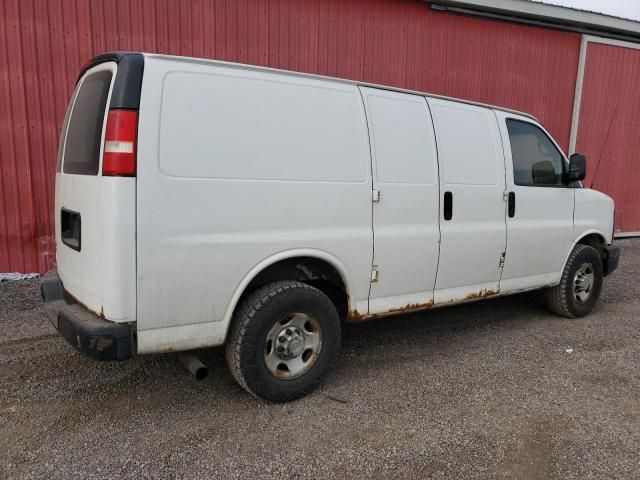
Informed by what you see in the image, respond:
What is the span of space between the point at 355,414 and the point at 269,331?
0.77 metres

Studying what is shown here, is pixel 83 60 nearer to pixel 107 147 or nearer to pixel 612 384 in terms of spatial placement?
pixel 107 147

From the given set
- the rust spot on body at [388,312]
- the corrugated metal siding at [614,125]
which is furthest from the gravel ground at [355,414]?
the corrugated metal siding at [614,125]

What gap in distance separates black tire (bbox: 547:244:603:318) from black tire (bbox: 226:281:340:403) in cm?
296

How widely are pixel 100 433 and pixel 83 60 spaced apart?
15.2 ft

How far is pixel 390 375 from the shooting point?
3658mm

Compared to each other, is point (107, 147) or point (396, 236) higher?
point (107, 147)

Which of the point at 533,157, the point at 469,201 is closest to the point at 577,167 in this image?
the point at 533,157

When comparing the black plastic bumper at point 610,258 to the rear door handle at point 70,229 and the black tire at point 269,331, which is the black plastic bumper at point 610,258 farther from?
the rear door handle at point 70,229

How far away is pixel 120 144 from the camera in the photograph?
2.50m

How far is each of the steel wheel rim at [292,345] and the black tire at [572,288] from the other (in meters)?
3.08

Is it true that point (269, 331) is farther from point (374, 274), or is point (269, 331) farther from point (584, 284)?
point (584, 284)

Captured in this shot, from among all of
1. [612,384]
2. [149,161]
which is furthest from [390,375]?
[149,161]

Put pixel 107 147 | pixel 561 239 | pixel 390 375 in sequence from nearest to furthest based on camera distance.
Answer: pixel 107 147 < pixel 390 375 < pixel 561 239

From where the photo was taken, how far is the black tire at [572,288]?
5008mm
